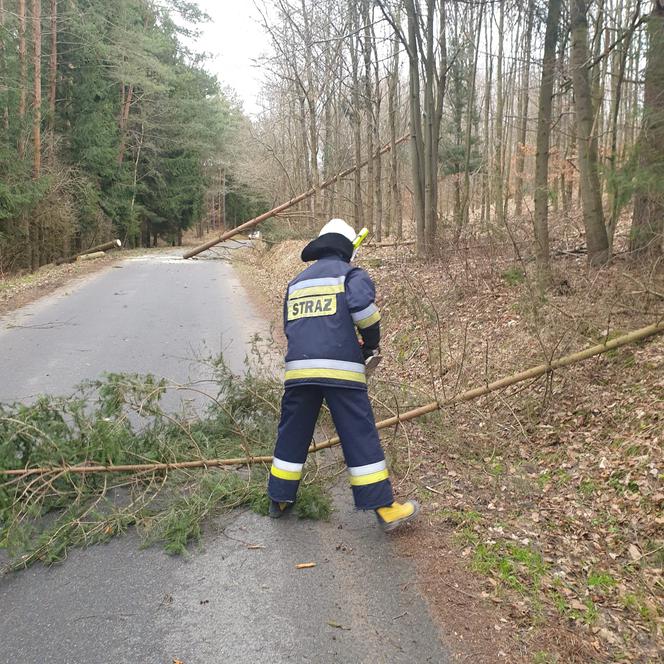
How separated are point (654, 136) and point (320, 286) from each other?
458 centimetres

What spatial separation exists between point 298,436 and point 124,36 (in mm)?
30332

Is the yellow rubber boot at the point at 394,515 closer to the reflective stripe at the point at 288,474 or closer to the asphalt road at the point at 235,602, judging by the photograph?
the asphalt road at the point at 235,602

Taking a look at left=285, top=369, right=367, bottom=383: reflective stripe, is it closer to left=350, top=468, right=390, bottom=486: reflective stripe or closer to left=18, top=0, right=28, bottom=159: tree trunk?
left=350, top=468, right=390, bottom=486: reflective stripe

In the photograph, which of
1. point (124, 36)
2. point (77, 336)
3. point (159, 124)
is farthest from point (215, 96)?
point (77, 336)

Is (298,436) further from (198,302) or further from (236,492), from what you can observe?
(198,302)

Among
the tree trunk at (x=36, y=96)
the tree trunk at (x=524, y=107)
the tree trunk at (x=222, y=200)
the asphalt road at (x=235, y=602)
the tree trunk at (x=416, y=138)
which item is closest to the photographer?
the asphalt road at (x=235, y=602)

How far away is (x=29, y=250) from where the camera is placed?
68.2 feet

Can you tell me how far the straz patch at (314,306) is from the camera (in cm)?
367

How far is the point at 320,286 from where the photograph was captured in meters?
3.73

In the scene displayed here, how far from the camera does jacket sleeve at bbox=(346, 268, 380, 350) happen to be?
3631mm

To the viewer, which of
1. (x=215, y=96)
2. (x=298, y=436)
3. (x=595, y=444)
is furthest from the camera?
(x=215, y=96)

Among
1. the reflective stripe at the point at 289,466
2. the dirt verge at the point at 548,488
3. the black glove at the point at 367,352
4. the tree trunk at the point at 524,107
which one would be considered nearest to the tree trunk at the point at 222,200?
the tree trunk at the point at 524,107

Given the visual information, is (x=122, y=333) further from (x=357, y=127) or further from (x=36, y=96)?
(x=36, y=96)

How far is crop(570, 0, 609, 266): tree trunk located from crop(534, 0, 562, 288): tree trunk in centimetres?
38
